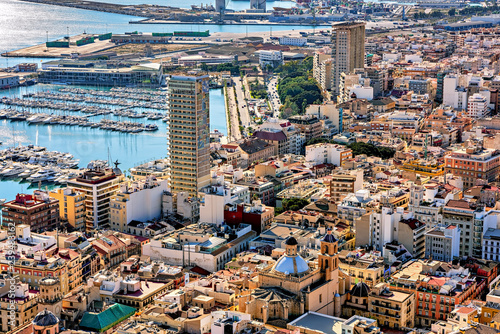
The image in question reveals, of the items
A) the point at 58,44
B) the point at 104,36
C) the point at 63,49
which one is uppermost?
the point at 104,36

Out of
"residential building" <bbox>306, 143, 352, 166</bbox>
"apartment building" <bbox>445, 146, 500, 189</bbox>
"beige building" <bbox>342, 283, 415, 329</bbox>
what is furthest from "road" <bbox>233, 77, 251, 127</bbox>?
"beige building" <bbox>342, 283, 415, 329</bbox>

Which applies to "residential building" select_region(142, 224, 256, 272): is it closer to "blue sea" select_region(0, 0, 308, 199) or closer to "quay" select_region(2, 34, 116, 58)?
"blue sea" select_region(0, 0, 308, 199)

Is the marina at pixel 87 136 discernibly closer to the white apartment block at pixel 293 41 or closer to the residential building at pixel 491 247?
the residential building at pixel 491 247

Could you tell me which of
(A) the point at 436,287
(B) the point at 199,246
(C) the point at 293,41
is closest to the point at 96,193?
(B) the point at 199,246

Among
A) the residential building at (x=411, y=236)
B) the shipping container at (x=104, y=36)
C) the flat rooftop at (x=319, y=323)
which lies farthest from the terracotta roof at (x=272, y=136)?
the shipping container at (x=104, y=36)

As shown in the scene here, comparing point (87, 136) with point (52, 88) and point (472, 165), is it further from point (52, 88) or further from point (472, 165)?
point (472, 165)

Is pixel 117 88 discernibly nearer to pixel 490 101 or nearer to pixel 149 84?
pixel 149 84

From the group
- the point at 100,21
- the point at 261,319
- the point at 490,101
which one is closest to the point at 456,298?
the point at 261,319
